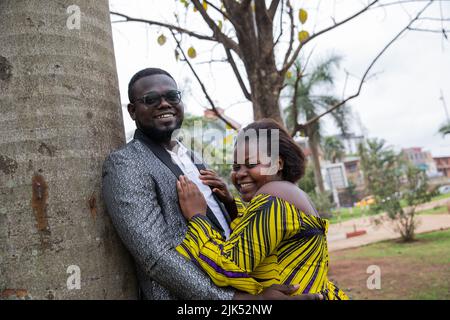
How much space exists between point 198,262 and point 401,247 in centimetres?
1290

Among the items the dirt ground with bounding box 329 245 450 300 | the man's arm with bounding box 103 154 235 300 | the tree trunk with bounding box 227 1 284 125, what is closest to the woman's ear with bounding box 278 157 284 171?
the man's arm with bounding box 103 154 235 300

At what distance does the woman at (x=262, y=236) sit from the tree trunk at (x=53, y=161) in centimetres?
36

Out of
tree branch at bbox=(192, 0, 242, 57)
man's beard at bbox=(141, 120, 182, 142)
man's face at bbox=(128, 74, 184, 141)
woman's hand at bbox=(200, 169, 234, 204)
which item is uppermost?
tree branch at bbox=(192, 0, 242, 57)

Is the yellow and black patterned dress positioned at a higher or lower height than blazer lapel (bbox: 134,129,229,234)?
lower

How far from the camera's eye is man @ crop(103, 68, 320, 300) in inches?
62.4

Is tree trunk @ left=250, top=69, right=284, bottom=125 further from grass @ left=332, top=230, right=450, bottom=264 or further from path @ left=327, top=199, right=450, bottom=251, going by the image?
path @ left=327, top=199, right=450, bottom=251

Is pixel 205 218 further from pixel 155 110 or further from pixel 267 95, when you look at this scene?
pixel 267 95

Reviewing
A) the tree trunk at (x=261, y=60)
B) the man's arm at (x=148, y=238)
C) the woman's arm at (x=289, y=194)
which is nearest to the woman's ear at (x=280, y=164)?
the woman's arm at (x=289, y=194)

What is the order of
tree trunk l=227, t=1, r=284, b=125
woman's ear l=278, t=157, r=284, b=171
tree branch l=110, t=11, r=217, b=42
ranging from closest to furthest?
woman's ear l=278, t=157, r=284, b=171 → tree trunk l=227, t=1, r=284, b=125 → tree branch l=110, t=11, r=217, b=42

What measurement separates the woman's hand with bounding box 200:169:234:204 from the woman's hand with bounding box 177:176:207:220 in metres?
0.27

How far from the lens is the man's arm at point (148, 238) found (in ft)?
5.17

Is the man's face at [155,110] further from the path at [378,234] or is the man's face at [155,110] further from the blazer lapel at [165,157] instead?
the path at [378,234]
